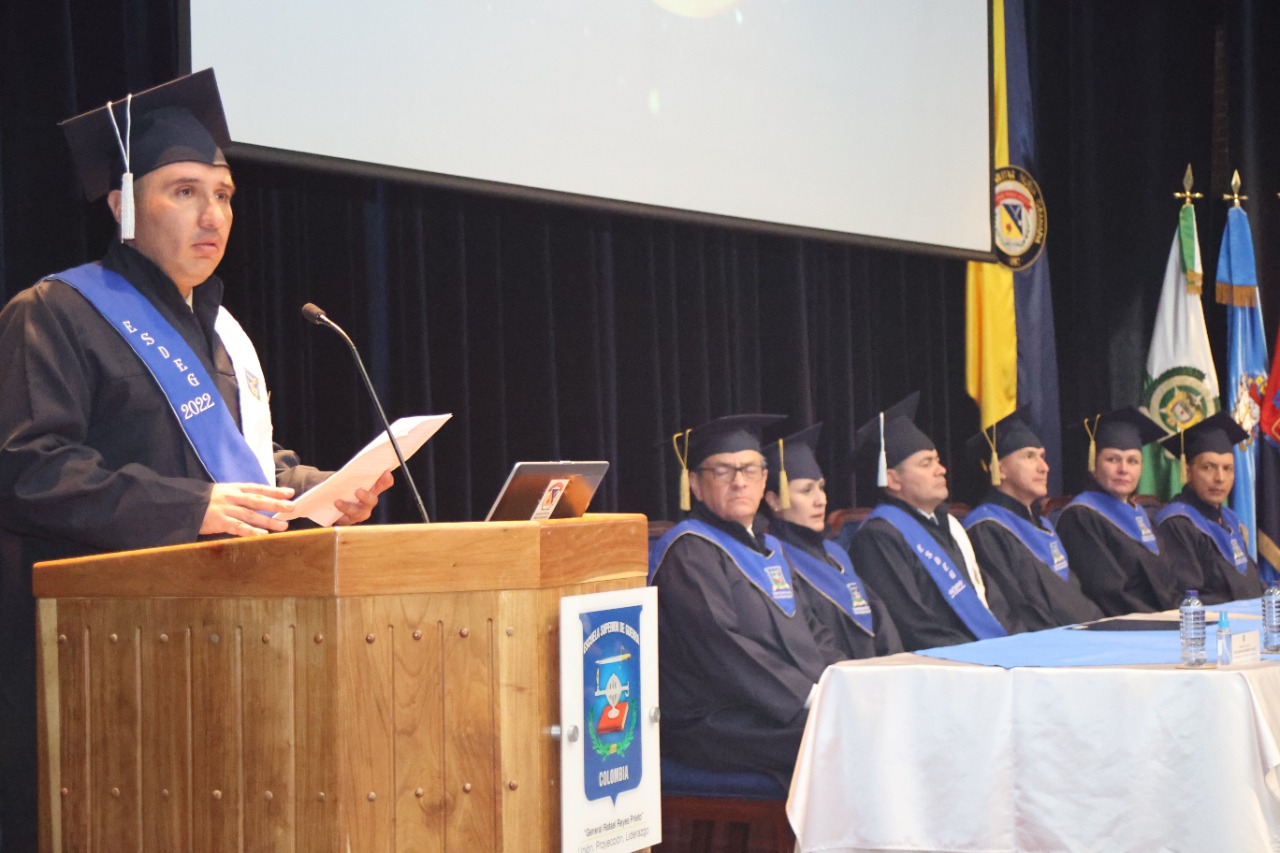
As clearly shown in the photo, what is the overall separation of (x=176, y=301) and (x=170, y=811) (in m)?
0.82

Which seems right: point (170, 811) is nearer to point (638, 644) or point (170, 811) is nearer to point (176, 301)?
point (638, 644)

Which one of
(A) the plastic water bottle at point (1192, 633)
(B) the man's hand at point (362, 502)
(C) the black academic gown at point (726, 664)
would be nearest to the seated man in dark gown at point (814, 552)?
(C) the black academic gown at point (726, 664)

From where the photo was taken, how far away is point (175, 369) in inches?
82.4

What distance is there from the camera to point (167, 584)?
1711mm

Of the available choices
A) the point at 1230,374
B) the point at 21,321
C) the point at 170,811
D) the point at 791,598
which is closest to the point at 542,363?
the point at 791,598

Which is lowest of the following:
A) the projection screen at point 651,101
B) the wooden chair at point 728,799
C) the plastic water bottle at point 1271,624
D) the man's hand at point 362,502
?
the wooden chair at point 728,799

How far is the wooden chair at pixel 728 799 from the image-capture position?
11.6 ft

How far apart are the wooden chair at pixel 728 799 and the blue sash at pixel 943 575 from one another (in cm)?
132

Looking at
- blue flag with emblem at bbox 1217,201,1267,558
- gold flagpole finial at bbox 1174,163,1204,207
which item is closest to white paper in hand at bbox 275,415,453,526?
blue flag with emblem at bbox 1217,201,1267,558

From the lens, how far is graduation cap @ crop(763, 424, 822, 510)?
14.7 feet

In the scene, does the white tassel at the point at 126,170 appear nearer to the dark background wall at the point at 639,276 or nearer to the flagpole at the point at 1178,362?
the dark background wall at the point at 639,276

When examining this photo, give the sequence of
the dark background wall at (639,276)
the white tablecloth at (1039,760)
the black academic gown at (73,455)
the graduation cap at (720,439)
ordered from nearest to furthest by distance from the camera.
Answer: the black academic gown at (73,455)
the white tablecloth at (1039,760)
the dark background wall at (639,276)
the graduation cap at (720,439)

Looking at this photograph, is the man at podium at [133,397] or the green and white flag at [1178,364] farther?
the green and white flag at [1178,364]

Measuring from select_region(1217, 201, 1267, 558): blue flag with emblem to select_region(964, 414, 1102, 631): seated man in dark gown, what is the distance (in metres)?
2.34
